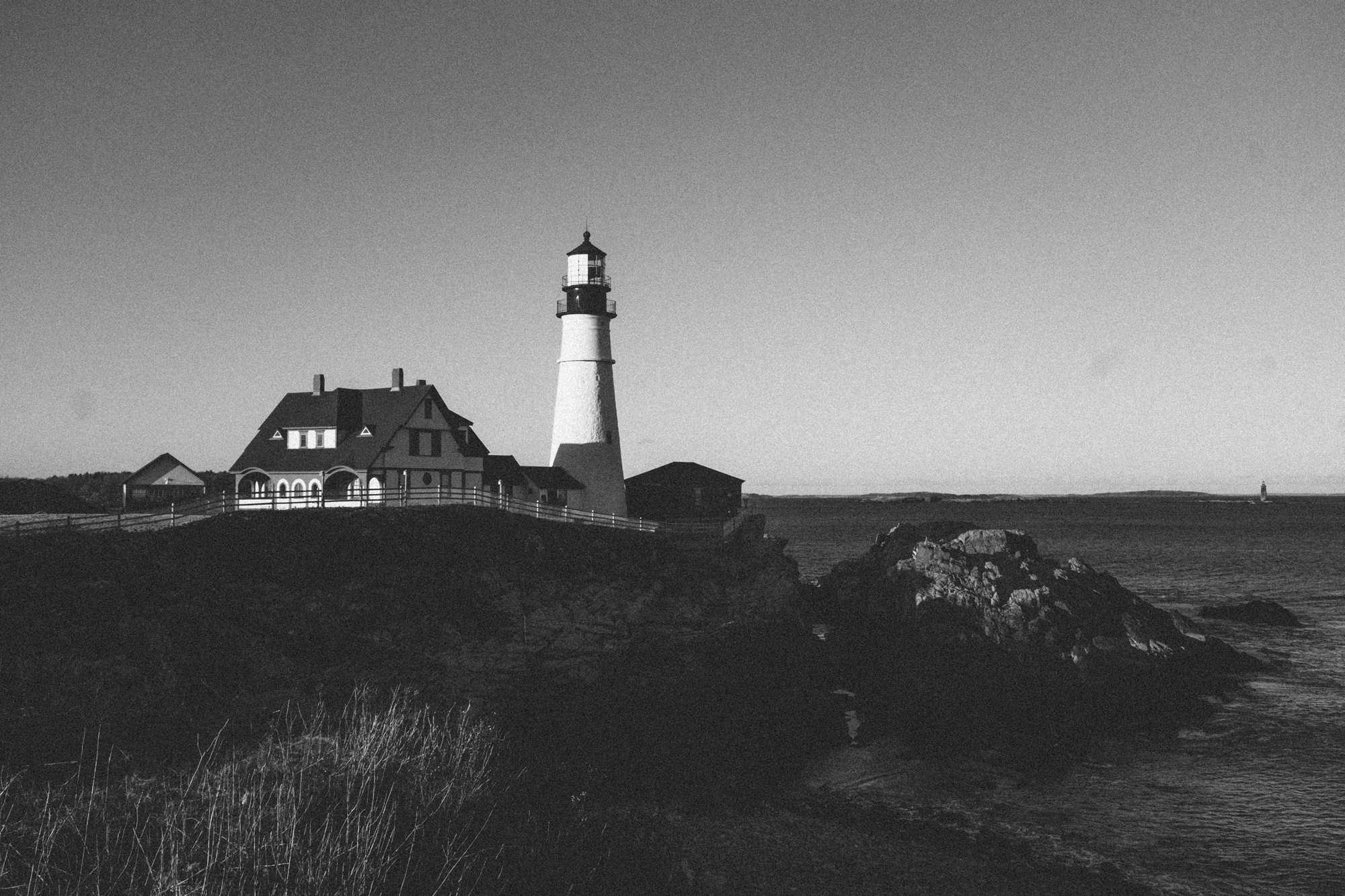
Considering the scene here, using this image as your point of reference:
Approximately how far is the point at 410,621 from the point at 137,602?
7361 millimetres

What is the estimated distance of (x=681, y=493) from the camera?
56.4 m

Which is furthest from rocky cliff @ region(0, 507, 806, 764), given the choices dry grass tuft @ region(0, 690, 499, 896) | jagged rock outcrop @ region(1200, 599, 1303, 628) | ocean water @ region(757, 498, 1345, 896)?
jagged rock outcrop @ region(1200, 599, 1303, 628)

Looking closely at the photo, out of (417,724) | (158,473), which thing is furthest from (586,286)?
(417,724)

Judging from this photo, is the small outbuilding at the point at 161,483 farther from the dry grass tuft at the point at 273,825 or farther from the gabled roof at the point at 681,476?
the dry grass tuft at the point at 273,825

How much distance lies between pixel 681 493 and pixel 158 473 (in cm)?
2770

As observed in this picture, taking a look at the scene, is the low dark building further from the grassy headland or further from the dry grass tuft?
the dry grass tuft

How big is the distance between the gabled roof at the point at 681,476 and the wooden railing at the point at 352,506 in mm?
3718

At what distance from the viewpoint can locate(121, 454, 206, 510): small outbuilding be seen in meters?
44.9

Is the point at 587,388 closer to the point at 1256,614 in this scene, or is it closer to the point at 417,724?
the point at 417,724

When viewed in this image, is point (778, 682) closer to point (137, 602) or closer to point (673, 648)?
point (673, 648)

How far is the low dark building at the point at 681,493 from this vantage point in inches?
2200

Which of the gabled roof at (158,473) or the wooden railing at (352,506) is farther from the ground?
the gabled roof at (158,473)

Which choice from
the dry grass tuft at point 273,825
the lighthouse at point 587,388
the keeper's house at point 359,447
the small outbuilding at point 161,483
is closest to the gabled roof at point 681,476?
the lighthouse at point 587,388

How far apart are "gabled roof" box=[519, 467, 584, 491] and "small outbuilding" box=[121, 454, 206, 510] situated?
1575 centimetres
